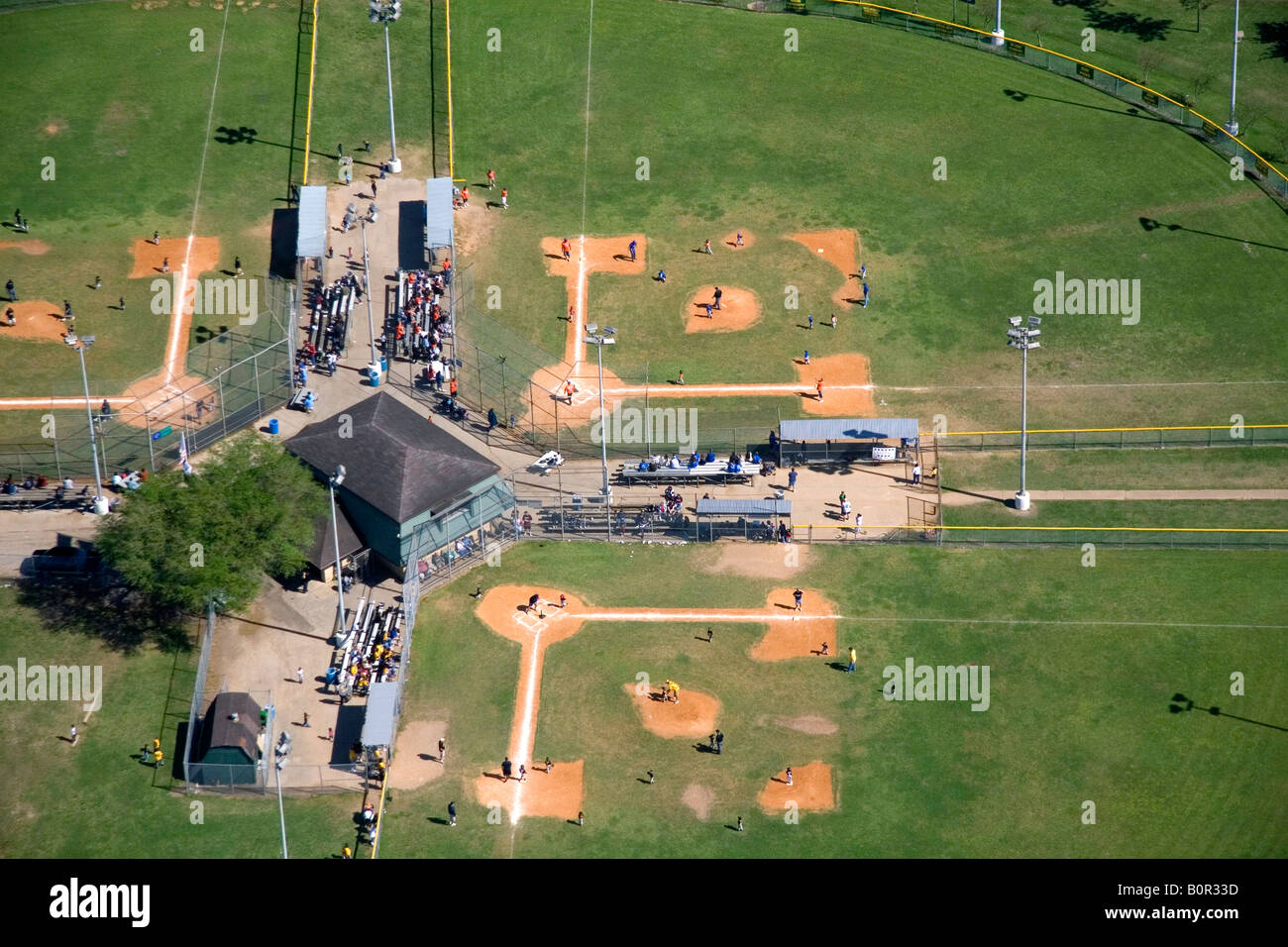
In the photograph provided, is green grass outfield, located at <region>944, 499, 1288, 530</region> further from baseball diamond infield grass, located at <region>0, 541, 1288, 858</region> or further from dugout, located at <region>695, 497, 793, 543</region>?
dugout, located at <region>695, 497, 793, 543</region>

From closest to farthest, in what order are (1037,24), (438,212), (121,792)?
(121,792) < (438,212) < (1037,24)

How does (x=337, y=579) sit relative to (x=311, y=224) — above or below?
below

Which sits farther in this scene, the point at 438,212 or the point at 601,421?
the point at 438,212

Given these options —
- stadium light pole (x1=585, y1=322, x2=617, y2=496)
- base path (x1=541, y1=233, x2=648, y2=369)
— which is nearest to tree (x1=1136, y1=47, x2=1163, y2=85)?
base path (x1=541, y1=233, x2=648, y2=369)

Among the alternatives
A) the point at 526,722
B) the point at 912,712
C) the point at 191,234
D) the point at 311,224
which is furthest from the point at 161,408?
the point at 912,712

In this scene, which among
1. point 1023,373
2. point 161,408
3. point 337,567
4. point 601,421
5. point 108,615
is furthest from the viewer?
point 601,421

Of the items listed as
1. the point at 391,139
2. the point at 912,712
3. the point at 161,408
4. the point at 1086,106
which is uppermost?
the point at 1086,106

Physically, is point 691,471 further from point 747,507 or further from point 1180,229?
point 1180,229

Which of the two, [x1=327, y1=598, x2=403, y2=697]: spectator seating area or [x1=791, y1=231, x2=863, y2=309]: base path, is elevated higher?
[x1=791, y1=231, x2=863, y2=309]: base path
